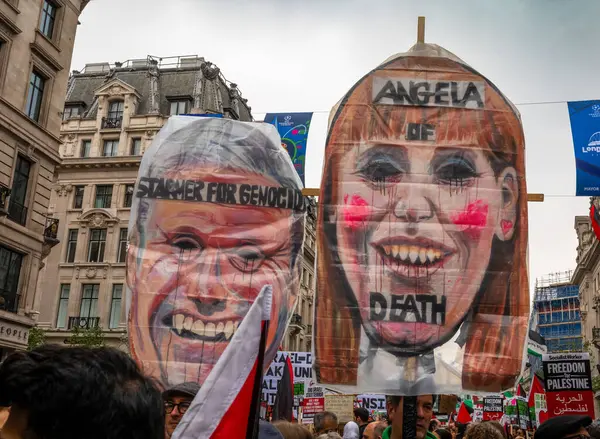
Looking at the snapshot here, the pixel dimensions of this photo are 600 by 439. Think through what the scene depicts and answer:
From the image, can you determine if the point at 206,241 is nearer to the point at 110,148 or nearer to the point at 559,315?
the point at 110,148

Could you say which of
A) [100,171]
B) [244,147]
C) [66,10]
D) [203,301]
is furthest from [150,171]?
[100,171]

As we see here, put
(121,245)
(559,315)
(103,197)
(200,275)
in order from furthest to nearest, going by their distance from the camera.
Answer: (559,315), (103,197), (121,245), (200,275)

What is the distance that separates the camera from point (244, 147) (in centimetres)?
A: 605

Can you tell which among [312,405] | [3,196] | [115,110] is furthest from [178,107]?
[312,405]

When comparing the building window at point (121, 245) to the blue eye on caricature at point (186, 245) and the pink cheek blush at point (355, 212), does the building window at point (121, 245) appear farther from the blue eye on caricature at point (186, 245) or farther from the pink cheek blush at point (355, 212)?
the pink cheek blush at point (355, 212)

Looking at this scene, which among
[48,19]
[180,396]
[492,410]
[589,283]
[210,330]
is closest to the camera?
[180,396]

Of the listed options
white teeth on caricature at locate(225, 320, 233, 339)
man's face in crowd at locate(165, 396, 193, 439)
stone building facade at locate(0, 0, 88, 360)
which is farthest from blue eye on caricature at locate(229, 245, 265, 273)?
stone building facade at locate(0, 0, 88, 360)

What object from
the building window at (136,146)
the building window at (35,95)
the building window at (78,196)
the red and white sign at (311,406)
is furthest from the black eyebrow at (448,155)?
the building window at (78,196)

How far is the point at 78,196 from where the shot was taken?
43.3 metres

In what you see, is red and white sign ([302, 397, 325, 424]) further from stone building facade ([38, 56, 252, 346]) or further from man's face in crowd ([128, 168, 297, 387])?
stone building facade ([38, 56, 252, 346])

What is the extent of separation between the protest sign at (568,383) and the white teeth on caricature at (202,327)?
24.8 feet

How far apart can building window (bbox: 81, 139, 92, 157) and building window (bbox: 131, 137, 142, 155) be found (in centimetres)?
304

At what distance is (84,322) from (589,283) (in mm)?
44339

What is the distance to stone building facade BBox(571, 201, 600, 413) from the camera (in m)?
55.1
